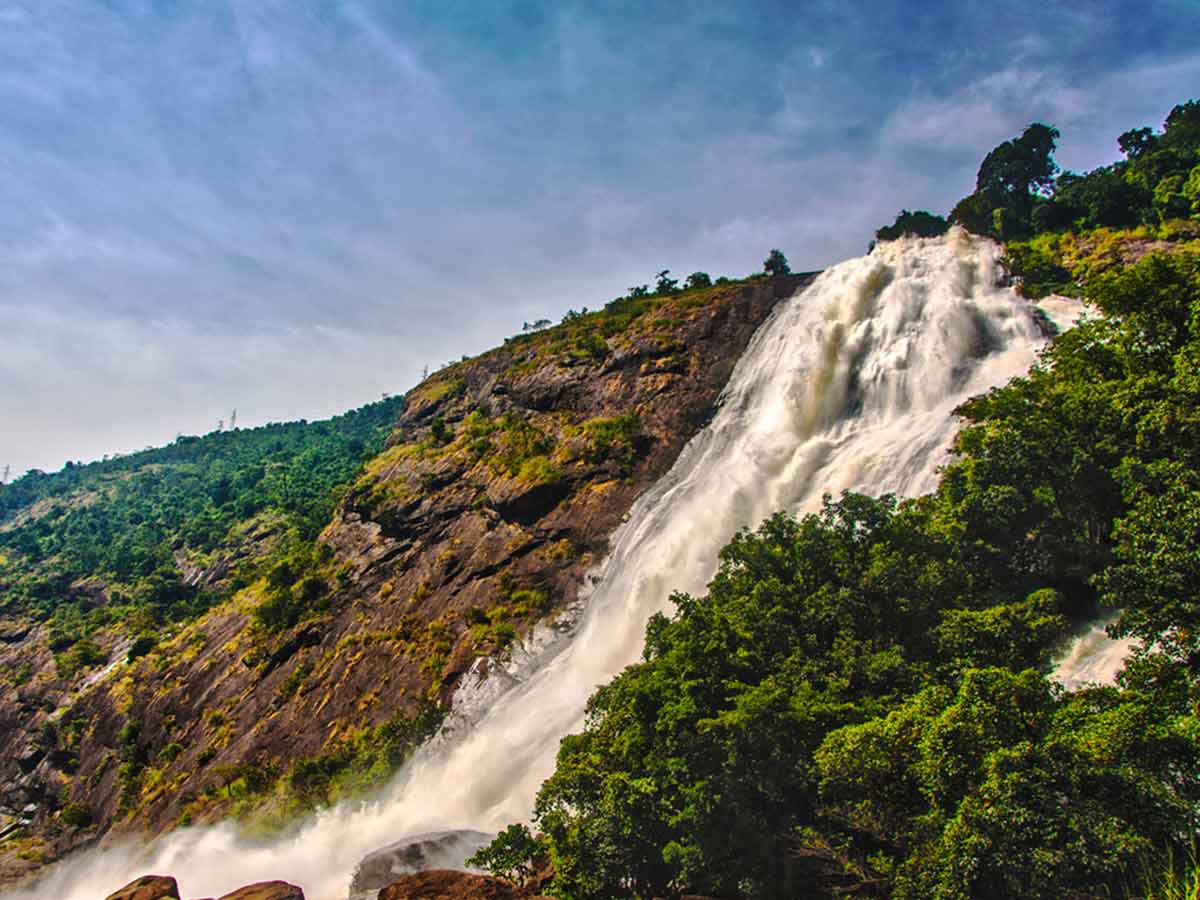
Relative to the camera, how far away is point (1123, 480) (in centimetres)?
1658

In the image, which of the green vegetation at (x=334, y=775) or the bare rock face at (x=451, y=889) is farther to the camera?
the green vegetation at (x=334, y=775)

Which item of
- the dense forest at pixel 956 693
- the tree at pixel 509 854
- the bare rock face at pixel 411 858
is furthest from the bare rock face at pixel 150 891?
the dense forest at pixel 956 693

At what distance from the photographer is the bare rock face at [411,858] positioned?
Answer: 71.3 ft

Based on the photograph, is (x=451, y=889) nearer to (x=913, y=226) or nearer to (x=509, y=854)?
(x=509, y=854)

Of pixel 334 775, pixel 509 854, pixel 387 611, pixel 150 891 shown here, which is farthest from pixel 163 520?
pixel 509 854

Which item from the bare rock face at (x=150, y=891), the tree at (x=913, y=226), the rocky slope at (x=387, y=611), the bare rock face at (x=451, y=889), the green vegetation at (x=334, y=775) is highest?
the tree at (x=913, y=226)

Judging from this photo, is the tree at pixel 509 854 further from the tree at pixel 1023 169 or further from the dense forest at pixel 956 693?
the tree at pixel 1023 169

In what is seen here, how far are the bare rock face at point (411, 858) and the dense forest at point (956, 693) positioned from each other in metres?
4.32

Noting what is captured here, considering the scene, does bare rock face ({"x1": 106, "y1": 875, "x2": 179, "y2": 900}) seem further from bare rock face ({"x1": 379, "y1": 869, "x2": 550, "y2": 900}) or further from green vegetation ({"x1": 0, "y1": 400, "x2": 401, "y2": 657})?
green vegetation ({"x1": 0, "y1": 400, "x2": 401, "y2": 657})

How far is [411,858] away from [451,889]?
834cm

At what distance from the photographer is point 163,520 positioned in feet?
352

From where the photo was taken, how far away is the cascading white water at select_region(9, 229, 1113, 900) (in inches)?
Answer: 1057

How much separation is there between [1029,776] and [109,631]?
7979 cm

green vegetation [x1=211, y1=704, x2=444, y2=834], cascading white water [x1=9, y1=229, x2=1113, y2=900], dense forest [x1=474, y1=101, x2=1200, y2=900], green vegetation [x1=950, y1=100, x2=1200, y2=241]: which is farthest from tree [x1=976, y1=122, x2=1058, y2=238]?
green vegetation [x1=211, y1=704, x2=444, y2=834]
